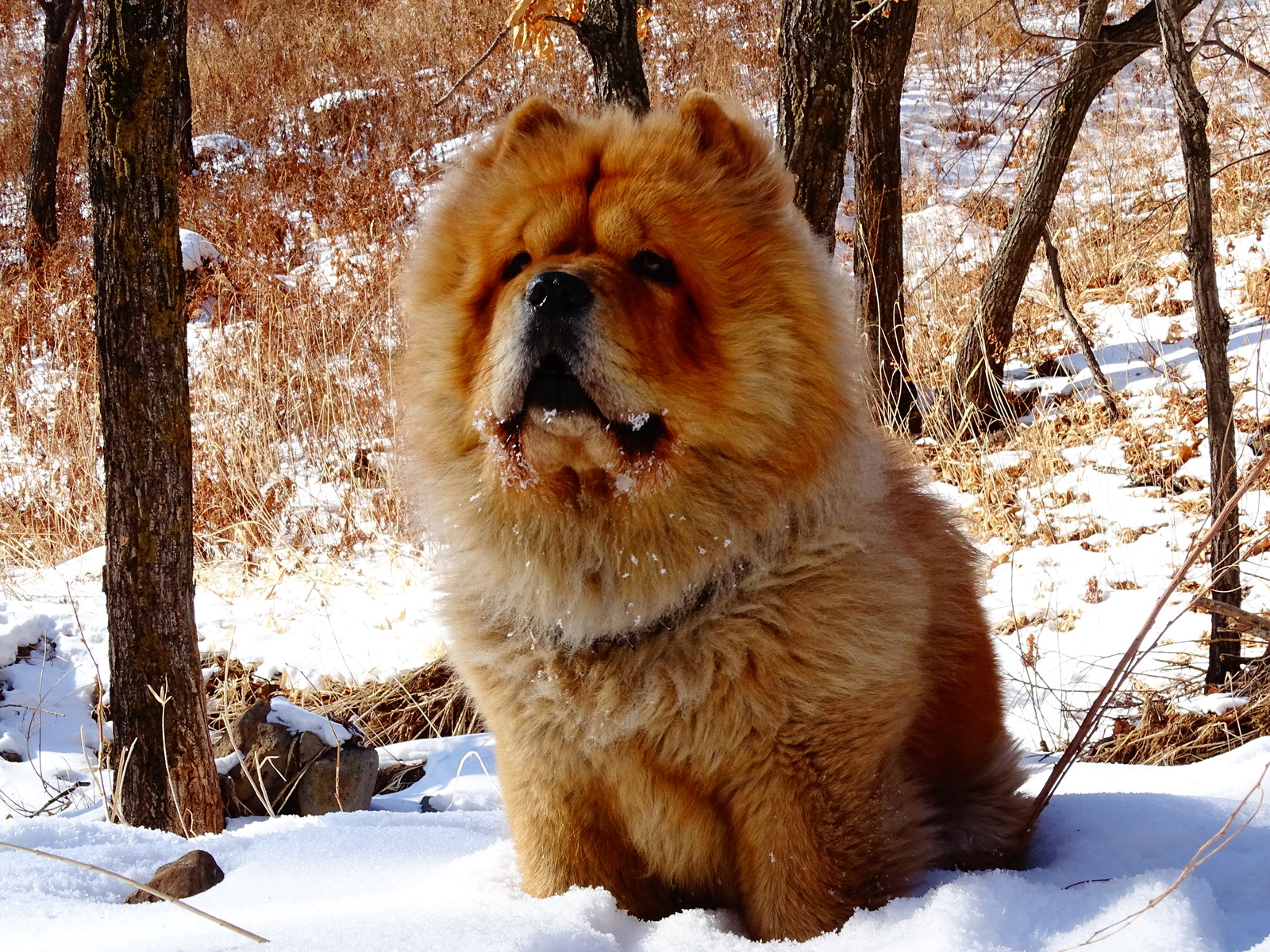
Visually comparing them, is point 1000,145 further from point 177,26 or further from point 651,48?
point 177,26

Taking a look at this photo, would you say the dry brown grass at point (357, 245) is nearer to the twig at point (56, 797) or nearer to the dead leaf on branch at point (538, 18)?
the twig at point (56, 797)

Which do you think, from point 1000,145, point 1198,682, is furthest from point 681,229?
point 1000,145

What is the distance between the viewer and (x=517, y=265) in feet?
7.48

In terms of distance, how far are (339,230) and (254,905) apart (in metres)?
10.0

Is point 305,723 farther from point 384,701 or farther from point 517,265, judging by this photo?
point 517,265

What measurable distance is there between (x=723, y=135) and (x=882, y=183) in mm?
4939

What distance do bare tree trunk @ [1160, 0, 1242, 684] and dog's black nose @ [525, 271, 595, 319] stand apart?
6.72 feet

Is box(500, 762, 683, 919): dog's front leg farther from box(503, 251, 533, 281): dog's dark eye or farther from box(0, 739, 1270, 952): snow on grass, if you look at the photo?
box(503, 251, 533, 281): dog's dark eye

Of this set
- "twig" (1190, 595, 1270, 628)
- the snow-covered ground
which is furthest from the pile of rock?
"twig" (1190, 595, 1270, 628)

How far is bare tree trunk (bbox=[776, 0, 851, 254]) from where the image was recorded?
4.66 metres

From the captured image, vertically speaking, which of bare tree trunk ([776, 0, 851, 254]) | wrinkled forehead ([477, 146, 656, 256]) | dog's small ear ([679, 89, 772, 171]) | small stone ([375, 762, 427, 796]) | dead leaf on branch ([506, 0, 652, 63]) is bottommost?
small stone ([375, 762, 427, 796])

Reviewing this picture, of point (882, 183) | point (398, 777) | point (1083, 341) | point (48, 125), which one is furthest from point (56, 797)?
point (48, 125)

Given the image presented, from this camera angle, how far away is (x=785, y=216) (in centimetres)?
239

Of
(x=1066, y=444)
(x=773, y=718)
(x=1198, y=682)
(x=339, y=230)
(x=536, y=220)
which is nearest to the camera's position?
(x=773, y=718)
